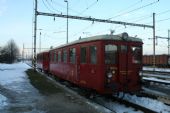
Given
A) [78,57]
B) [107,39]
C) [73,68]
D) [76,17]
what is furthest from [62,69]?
[76,17]

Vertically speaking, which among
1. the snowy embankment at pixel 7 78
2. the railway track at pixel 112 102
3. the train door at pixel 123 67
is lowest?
the railway track at pixel 112 102

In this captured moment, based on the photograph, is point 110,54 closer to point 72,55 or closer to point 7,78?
point 72,55

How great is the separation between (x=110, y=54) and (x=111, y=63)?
0.38 meters

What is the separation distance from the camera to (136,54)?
42.4 feet

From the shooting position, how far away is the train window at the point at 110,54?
12016 mm

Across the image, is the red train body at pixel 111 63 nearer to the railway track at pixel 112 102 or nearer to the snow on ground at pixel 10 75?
the railway track at pixel 112 102

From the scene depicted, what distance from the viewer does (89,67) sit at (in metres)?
12.9

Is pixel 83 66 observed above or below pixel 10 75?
above

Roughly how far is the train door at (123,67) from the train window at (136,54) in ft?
1.42

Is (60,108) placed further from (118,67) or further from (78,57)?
(78,57)

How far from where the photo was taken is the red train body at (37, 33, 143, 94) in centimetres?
1188

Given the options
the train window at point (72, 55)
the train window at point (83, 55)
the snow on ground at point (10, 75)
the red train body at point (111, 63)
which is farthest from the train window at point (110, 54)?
the snow on ground at point (10, 75)

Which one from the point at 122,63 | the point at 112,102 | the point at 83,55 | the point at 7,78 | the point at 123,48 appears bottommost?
the point at 112,102

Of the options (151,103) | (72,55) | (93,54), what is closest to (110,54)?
(93,54)
